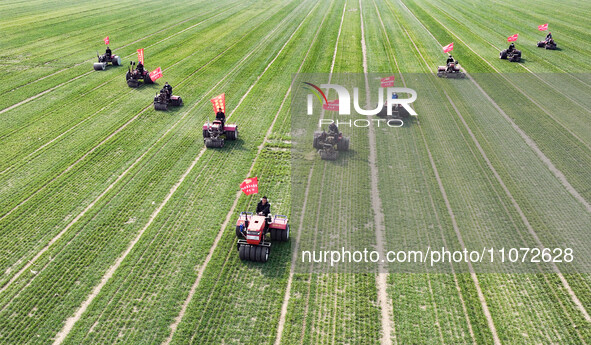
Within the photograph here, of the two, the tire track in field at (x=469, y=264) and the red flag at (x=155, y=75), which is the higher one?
the red flag at (x=155, y=75)

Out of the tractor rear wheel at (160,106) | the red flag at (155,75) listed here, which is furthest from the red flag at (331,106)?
the red flag at (155,75)

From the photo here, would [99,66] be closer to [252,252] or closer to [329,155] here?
[329,155]

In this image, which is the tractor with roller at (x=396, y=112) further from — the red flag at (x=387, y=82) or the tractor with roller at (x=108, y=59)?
the tractor with roller at (x=108, y=59)

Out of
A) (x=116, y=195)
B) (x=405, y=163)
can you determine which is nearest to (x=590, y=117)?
(x=405, y=163)

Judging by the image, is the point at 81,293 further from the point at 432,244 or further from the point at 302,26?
the point at 302,26

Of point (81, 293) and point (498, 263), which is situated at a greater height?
point (81, 293)

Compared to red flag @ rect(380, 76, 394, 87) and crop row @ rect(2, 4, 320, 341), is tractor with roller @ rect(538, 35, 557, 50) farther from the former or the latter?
crop row @ rect(2, 4, 320, 341)

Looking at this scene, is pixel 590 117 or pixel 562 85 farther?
pixel 562 85
